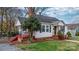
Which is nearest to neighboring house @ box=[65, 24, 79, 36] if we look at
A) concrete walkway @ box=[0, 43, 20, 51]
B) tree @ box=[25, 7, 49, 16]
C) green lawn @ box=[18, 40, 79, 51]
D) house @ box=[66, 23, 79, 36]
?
house @ box=[66, 23, 79, 36]

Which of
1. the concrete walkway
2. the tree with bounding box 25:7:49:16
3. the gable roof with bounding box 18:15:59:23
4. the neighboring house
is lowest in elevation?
the concrete walkway

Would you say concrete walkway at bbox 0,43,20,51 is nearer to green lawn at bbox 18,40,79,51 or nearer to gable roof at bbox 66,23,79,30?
green lawn at bbox 18,40,79,51

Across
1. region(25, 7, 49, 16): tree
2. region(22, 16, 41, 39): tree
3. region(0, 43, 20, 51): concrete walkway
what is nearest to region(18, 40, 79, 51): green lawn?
region(0, 43, 20, 51): concrete walkway

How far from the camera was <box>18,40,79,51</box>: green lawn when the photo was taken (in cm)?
375

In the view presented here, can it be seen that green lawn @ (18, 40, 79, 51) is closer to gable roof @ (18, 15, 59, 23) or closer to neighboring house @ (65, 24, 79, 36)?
neighboring house @ (65, 24, 79, 36)

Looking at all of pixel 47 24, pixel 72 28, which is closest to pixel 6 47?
pixel 47 24

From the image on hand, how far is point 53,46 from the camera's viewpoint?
376 centimetres

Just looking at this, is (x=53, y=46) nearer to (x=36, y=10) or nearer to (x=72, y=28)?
(x=72, y=28)

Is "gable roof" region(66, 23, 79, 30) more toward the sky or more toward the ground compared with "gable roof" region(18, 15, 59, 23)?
more toward the ground
